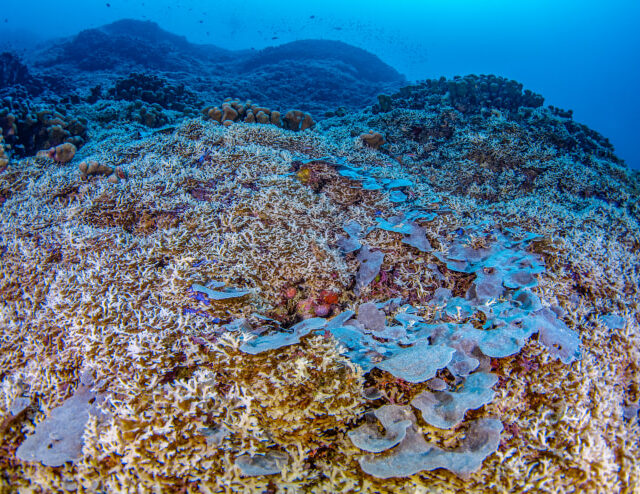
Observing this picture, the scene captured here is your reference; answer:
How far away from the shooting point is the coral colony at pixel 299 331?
1662mm

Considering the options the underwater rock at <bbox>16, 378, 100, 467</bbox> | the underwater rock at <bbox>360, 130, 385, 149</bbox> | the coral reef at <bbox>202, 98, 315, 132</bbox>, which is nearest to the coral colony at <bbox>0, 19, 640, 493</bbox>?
the underwater rock at <bbox>16, 378, 100, 467</bbox>

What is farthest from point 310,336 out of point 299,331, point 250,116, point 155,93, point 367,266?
point 155,93

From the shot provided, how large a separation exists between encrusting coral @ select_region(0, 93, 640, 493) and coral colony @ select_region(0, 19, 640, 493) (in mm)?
14

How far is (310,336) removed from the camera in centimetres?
214

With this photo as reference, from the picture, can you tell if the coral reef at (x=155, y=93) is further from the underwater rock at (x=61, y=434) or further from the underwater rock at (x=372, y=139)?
the underwater rock at (x=61, y=434)

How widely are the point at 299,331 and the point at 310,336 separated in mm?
110

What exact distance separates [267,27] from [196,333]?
168m

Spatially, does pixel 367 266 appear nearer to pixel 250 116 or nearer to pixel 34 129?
pixel 250 116

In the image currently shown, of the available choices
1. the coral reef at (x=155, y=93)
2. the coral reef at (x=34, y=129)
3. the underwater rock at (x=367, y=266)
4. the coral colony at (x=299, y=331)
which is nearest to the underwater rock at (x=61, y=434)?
the coral colony at (x=299, y=331)

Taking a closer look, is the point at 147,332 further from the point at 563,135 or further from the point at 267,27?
the point at 267,27

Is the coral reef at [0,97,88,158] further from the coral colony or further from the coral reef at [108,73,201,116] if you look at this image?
the coral reef at [108,73,201,116]

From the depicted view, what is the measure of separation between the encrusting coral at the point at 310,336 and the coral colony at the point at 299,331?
0.05 ft

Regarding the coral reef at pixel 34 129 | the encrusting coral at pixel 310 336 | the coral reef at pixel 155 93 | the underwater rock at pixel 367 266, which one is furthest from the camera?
the coral reef at pixel 155 93

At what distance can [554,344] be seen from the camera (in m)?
2.16
